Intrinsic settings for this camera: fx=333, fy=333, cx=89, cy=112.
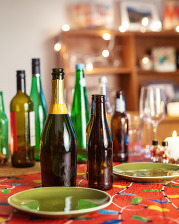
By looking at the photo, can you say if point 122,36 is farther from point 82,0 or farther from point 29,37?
point 29,37

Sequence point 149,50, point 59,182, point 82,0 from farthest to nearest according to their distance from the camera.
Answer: point 149,50 < point 82,0 < point 59,182

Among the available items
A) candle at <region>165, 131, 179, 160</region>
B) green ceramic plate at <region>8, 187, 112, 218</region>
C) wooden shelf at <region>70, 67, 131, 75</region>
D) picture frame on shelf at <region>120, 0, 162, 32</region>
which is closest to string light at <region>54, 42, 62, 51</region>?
wooden shelf at <region>70, 67, 131, 75</region>

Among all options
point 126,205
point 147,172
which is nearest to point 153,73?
point 147,172

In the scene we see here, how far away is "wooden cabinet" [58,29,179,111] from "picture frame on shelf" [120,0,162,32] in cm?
10

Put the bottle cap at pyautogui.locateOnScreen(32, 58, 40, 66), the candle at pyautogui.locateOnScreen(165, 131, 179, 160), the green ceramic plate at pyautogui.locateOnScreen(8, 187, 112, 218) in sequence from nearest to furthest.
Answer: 1. the green ceramic plate at pyautogui.locateOnScreen(8, 187, 112, 218)
2. the candle at pyautogui.locateOnScreen(165, 131, 179, 160)
3. the bottle cap at pyautogui.locateOnScreen(32, 58, 40, 66)

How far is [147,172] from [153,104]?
0.39 m

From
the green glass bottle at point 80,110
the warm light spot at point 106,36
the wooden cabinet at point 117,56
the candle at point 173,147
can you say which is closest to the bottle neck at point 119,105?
the green glass bottle at point 80,110

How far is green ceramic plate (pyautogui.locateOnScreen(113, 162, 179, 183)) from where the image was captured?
2.67 feet

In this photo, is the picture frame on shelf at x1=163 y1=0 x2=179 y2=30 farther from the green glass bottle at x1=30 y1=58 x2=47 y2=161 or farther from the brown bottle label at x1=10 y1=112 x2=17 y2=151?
the brown bottle label at x1=10 y1=112 x2=17 y2=151

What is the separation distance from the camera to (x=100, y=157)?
77cm

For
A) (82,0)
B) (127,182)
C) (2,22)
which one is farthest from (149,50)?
(127,182)

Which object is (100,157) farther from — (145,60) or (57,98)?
(145,60)

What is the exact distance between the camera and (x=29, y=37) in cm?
332

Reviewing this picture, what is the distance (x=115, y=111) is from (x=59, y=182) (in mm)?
483
